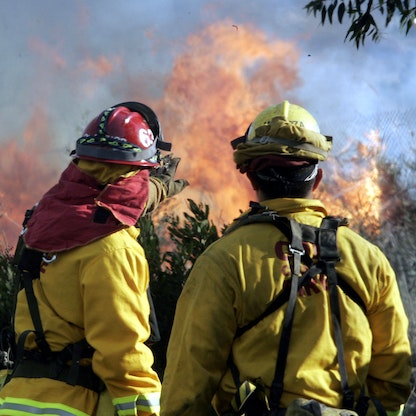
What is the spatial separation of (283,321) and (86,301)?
1.05 metres

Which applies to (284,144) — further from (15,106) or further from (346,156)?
(15,106)

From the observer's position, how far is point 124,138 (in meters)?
3.63

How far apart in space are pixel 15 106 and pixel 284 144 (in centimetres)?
1067

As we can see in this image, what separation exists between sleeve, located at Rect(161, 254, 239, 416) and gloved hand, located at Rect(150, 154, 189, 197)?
5.01ft

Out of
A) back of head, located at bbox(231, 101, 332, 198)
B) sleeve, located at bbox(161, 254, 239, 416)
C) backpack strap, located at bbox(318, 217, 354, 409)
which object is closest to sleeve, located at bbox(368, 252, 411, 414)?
backpack strap, located at bbox(318, 217, 354, 409)

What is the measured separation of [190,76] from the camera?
1149cm

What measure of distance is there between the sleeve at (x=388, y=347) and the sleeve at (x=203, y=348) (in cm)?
52

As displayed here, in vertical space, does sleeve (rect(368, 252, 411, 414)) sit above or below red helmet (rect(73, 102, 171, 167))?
below

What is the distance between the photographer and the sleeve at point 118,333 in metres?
3.15

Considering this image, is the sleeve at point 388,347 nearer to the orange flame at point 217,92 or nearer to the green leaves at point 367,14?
the green leaves at point 367,14

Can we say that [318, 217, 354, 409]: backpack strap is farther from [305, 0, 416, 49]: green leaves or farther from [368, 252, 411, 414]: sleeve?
[305, 0, 416, 49]: green leaves

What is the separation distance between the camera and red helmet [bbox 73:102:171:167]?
3529mm

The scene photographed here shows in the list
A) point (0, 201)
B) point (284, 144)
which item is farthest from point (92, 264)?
point (0, 201)

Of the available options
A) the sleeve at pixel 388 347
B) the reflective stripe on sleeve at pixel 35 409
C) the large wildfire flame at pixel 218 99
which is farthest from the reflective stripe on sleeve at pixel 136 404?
the large wildfire flame at pixel 218 99
